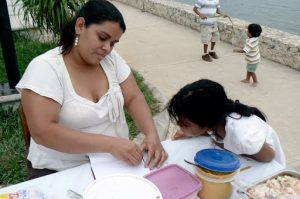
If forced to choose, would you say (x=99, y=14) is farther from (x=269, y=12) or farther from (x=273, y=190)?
(x=269, y=12)

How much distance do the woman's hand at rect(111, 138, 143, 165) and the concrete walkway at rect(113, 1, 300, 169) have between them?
1.71 metres

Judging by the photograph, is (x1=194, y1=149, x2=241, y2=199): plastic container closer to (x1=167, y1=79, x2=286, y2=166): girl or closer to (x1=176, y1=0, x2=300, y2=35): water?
(x1=167, y1=79, x2=286, y2=166): girl

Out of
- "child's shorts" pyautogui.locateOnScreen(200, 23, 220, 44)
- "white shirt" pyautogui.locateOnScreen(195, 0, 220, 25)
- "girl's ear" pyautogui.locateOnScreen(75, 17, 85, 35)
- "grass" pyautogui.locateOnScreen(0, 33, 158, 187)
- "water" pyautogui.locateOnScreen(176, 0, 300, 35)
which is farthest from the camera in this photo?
"water" pyautogui.locateOnScreen(176, 0, 300, 35)

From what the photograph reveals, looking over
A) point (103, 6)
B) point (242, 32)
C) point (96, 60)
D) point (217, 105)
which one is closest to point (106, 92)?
point (96, 60)

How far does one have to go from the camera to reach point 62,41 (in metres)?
1.83

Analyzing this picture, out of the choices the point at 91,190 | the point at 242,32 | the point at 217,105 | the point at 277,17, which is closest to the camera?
the point at 91,190

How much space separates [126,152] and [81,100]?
0.33 metres

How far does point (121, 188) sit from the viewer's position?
4.03 feet

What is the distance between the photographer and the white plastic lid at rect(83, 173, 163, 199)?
117 centimetres

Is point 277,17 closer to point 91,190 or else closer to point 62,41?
point 62,41

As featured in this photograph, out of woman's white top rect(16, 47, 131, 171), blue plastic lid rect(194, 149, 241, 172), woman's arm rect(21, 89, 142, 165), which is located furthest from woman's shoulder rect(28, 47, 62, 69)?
blue plastic lid rect(194, 149, 241, 172)

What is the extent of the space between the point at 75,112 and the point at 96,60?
10.5 inches

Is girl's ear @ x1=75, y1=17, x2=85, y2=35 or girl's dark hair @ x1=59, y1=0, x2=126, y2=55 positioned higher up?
girl's dark hair @ x1=59, y1=0, x2=126, y2=55

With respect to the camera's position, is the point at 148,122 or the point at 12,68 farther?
the point at 12,68
